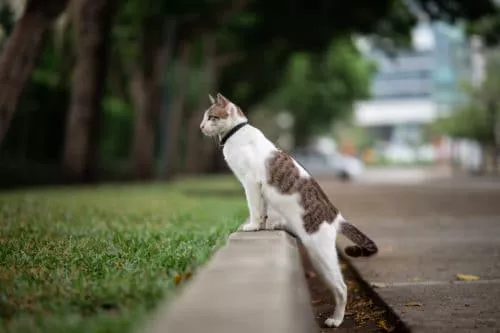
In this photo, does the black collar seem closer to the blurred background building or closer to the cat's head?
the cat's head

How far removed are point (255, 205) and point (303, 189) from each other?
0.49m

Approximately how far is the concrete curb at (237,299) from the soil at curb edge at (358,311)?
1.29 metres

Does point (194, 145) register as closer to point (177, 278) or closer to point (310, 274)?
point (310, 274)

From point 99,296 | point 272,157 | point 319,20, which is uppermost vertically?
point 319,20

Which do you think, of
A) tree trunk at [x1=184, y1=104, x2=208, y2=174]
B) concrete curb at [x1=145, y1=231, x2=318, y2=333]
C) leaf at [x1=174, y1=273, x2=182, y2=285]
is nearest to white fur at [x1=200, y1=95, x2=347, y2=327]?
concrete curb at [x1=145, y1=231, x2=318, y2=333]

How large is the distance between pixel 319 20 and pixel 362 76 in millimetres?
25722

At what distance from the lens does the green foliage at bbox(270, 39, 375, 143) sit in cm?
4684

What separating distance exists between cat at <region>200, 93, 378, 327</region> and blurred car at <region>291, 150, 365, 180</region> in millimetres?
33451

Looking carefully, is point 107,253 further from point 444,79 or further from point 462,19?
point 444,79

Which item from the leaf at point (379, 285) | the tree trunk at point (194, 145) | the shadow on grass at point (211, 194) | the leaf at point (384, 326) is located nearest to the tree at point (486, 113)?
the tree trunk at point (194, 145)

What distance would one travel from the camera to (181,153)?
47281 mm

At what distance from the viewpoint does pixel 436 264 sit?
7594mm

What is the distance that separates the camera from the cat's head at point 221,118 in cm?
579

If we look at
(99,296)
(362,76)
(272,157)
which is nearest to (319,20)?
(272,157)
